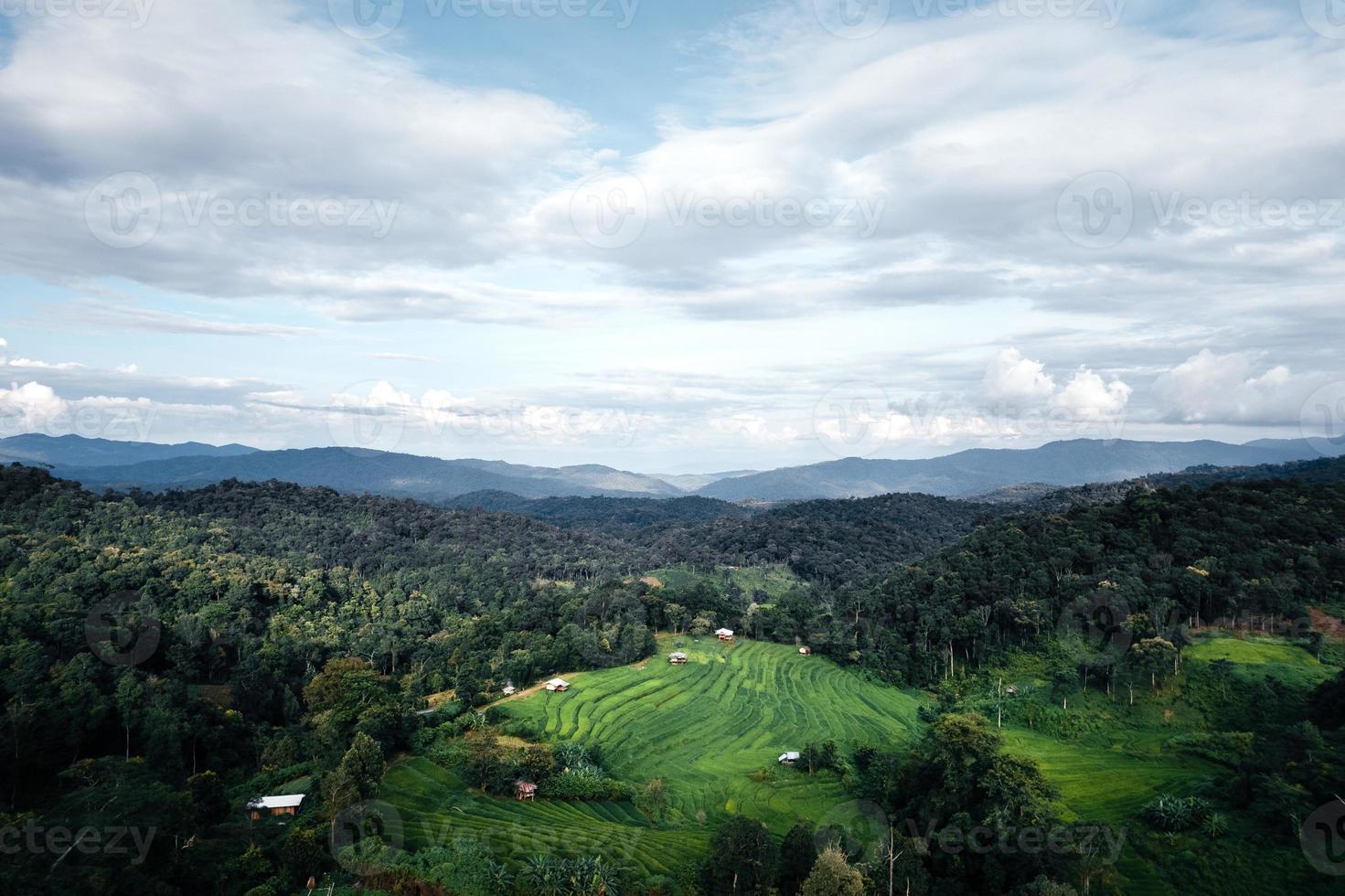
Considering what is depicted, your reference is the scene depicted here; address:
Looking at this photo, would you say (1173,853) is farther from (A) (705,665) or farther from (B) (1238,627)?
(A) (705,665)

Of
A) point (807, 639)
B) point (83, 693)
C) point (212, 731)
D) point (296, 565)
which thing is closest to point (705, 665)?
point (807, 639)

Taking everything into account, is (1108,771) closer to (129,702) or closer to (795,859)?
(795,859)

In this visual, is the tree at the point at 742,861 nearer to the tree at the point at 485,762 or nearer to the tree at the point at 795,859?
the tree at the point at 795,859

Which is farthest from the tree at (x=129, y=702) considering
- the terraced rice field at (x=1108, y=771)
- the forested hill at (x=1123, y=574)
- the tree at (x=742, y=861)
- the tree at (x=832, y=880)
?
the forested hill at (x=1123, y=574)

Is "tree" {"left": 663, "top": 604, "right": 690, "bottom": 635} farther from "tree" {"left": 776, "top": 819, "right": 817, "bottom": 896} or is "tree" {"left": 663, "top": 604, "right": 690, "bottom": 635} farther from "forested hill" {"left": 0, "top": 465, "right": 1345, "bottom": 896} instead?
"tree" {"left": 776, "top": 819, "right": 817, "bottom": 896}

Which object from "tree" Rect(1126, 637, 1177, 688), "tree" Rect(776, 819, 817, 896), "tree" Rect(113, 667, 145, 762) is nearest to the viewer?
"tree" Rect(776, 819, 817, 896)

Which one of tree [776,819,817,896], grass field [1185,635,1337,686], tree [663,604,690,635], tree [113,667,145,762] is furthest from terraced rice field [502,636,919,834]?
tree [113,667,145,762]

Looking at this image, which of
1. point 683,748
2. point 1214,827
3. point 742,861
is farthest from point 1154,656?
point 742,861
